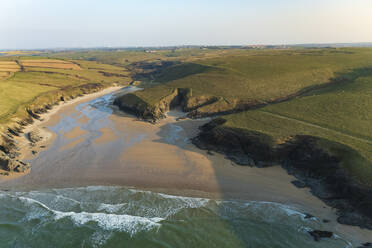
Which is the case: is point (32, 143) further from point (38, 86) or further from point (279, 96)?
point (279, 96)

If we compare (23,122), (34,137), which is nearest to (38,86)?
(23,122)

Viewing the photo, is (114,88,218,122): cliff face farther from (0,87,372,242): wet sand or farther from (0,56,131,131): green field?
(0,56,131,131): green field

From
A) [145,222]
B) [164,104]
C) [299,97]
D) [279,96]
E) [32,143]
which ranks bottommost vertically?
[145,222]

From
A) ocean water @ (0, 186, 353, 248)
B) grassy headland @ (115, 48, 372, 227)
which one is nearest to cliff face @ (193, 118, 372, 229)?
grassy headland @ (115, 48, 372, 227)

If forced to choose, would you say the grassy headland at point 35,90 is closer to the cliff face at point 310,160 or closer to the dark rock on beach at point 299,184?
the cliff face at point 310,160

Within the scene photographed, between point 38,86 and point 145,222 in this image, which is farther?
point 38,86

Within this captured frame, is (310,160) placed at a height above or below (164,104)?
below
